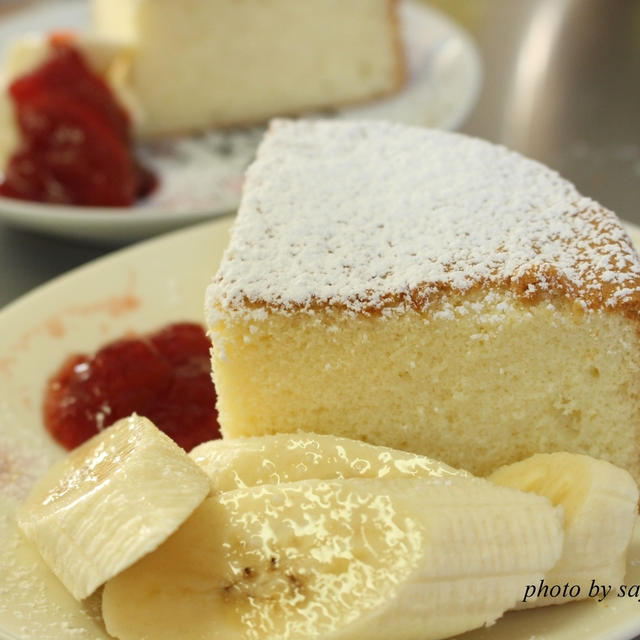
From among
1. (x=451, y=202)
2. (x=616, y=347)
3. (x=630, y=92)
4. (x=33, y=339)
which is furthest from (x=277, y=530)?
(x=630, y=92)

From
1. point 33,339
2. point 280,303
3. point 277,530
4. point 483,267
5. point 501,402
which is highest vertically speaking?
point 483,267

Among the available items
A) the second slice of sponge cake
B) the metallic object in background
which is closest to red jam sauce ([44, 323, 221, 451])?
the second slice of sponge cake

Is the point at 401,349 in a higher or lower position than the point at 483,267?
lower

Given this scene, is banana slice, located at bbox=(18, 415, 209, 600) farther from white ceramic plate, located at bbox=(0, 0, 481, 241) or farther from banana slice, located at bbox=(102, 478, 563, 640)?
white ceramic plate, located at bbox=(0, 0, 481, 241)

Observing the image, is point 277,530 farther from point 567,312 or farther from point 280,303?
point 567,312

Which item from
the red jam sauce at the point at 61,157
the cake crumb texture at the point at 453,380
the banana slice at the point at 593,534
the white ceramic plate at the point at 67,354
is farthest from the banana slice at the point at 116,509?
the red jam sauce at the point at 61,157

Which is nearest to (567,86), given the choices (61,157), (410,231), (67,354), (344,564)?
(61,157)

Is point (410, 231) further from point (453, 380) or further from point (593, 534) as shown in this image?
point (593, 534)

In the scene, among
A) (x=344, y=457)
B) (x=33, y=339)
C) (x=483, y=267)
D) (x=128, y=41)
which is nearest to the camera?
(x=344, y=457)
